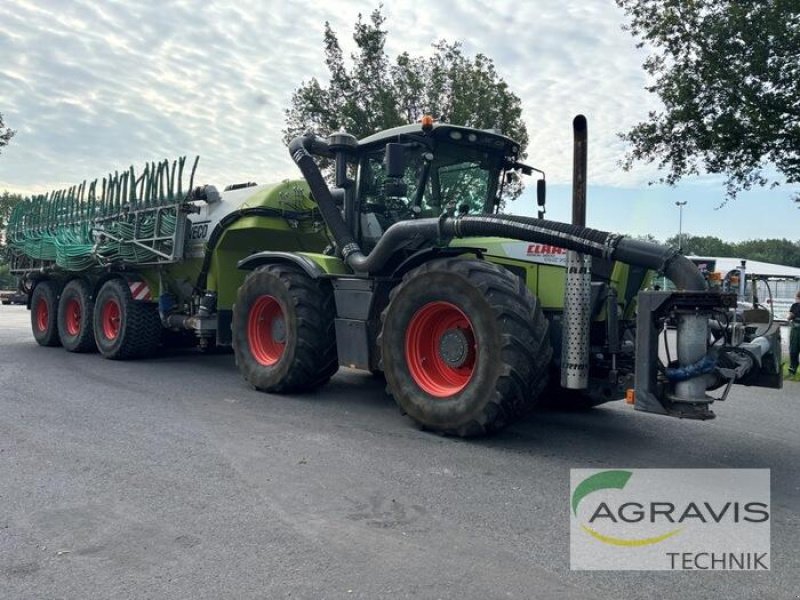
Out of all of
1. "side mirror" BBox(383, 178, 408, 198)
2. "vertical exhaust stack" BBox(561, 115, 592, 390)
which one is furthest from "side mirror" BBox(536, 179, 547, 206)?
"vertical exhaust stack" BBox(561, 115, 592, 390)

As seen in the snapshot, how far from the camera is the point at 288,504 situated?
3.82 meters

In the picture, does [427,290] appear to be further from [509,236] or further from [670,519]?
[670,519]

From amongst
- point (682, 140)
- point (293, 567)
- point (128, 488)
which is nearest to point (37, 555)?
point (128, 488)

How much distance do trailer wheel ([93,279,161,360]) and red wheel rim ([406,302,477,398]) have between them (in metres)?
6.08

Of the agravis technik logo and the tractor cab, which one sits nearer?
the agravis technik logo

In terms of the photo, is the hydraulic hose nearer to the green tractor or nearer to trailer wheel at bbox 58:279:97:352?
the green tractor

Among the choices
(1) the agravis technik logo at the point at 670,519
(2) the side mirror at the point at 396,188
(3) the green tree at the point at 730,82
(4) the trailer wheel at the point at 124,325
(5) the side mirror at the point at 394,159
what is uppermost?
(3) the green tree at the point at 730,82

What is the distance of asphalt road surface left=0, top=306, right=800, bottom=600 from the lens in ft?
9.57

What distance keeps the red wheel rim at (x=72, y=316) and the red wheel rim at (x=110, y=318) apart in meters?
1.32

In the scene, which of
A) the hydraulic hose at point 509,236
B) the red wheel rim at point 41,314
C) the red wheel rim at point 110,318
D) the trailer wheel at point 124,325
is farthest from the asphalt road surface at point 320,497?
the red wheel rim at point 41,314

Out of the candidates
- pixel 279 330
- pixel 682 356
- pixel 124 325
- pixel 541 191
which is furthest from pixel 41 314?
pixel 682 356

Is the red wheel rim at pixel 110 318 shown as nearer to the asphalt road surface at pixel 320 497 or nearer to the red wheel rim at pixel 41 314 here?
the red wheel rim at pixel 41 314

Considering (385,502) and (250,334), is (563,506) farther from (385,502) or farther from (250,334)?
(250,334)

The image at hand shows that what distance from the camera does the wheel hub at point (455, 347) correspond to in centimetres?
539
